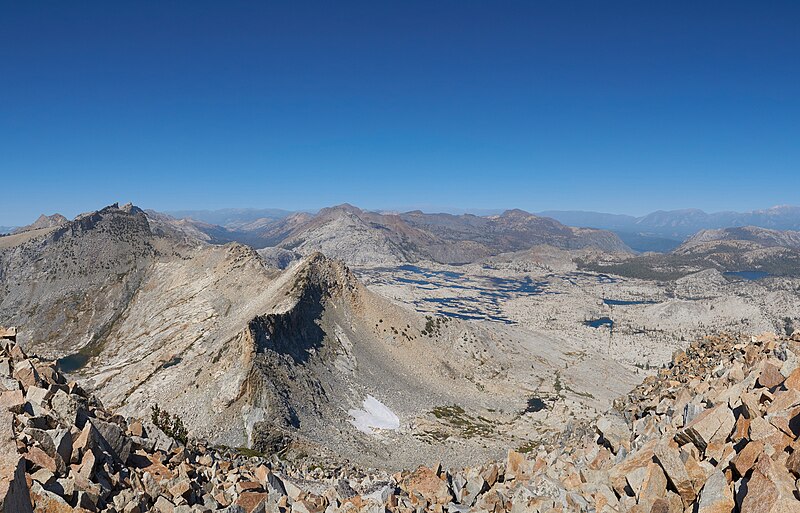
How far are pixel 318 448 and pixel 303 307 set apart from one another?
37418 mm

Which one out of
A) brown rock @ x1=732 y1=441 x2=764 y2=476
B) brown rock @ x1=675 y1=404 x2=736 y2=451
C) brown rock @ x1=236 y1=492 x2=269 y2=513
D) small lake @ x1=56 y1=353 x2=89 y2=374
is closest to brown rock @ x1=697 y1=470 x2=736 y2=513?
brown rock @ x1=732 y1=441 x2=764 y2=476

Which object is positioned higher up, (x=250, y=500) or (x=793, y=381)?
(x=793, y=381)

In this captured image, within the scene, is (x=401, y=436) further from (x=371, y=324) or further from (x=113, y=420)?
(x=113, y=420)

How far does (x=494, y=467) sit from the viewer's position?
23.2m

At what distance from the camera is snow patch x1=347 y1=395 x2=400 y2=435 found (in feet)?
205

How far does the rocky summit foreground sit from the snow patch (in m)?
37.9

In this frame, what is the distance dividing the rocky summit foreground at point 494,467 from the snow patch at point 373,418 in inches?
1492

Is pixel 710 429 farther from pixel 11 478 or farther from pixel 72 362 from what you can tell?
pixel 72 362

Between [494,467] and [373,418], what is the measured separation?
45275 mm

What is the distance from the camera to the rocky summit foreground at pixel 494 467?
42.9 feet

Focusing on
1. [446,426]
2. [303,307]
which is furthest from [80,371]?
[446,426]

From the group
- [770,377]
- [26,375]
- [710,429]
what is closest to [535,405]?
[770,377]

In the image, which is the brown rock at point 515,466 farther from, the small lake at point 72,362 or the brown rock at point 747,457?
the small lake at point 72,362

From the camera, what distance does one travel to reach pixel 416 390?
3174 inches
